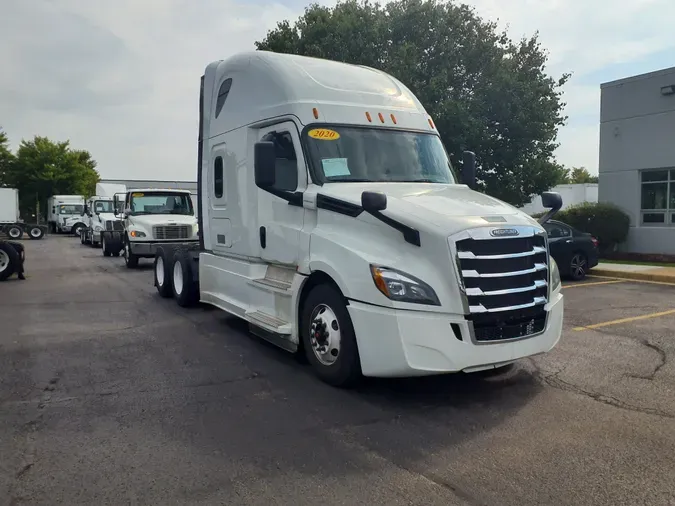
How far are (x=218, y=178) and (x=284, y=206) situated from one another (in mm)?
2255

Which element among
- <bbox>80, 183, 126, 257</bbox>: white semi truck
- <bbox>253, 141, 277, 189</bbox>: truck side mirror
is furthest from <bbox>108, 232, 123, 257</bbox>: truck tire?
<bbox>253, 141, 277, 189</bbox>: truck side mirror

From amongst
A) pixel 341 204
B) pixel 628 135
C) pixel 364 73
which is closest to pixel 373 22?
pixel 628 135

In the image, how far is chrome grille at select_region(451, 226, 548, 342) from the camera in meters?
5.03

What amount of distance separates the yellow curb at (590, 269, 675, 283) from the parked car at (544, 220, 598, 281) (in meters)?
1.07

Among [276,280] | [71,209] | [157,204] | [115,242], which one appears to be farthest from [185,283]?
[71,209]

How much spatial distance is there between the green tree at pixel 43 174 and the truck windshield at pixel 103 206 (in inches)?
1189

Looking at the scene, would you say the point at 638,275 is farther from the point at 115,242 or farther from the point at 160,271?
the point at 115,242

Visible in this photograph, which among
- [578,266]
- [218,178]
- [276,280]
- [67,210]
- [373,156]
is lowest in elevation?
[578,266]

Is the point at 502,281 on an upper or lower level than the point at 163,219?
lower

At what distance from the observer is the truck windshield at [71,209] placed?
43.2m

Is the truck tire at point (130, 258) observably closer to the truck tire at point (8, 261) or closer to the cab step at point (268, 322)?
the truck tire at point (8, 261)

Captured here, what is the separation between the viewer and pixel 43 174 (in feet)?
182

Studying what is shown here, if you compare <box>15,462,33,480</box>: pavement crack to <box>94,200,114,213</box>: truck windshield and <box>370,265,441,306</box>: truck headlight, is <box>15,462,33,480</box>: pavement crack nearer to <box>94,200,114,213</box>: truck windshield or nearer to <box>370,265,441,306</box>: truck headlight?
<box>370,265,441,306</box>: truck headlight

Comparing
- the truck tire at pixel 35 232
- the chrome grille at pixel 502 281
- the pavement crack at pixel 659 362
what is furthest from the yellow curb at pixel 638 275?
the truck tire at pixel 35 232
